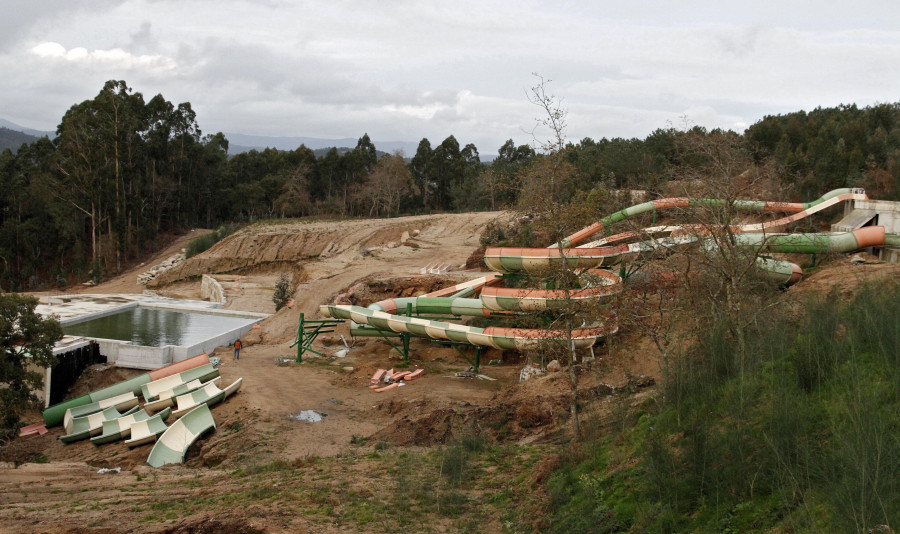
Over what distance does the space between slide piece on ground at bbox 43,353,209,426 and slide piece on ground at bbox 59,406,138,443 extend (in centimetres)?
137

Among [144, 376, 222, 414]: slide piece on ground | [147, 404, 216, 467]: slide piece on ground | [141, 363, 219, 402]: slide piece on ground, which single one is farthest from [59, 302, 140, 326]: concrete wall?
[147, 404, 216, 467]: slide piece on ground

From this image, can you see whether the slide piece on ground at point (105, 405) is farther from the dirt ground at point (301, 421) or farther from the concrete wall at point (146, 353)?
the concrete wall at point (146, 353)

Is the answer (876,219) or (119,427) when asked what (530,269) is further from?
(876,219)

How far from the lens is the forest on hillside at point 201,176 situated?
41156 mm

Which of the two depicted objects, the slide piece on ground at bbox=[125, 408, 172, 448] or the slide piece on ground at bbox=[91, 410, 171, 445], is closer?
the slide piece on ground at bbox=[125, 408, 172, 448]

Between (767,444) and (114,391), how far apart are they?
2009 cm

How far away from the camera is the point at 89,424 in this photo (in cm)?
1948

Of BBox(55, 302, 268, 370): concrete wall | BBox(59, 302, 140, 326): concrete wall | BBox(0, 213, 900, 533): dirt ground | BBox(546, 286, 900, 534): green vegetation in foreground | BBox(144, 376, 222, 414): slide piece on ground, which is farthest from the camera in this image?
BBox(59, 302, 140, 326): concrete wall

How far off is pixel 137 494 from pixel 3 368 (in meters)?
9.16

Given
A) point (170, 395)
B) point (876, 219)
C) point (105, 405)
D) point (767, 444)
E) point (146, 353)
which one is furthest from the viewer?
point (146, 353)

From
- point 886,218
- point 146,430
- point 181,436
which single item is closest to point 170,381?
point 146,430

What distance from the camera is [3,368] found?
1852cm

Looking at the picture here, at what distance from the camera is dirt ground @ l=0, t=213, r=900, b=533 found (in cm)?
1101

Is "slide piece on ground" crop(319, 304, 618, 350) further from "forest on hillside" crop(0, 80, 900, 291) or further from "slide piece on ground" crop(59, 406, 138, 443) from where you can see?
"forest on hillside" crop(0, 80, 900, 291)
